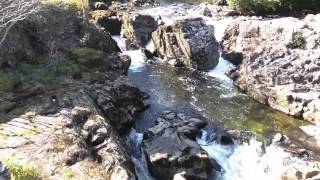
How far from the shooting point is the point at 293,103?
24812 mm

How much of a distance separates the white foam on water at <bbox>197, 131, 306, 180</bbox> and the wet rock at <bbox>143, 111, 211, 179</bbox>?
989mm

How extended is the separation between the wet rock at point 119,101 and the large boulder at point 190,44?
5.78 m

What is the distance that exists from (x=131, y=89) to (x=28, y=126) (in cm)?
703

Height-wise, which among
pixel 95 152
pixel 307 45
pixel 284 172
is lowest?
pixel 284 172

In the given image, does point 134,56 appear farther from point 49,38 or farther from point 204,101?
point 204,101

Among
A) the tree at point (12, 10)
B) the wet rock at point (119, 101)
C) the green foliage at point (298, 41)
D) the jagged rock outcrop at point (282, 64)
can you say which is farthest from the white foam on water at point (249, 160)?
the tree at point (12, 10)

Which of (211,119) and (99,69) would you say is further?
(99,69)

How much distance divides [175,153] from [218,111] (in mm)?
5704

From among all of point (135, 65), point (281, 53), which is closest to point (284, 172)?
point (281, 53)

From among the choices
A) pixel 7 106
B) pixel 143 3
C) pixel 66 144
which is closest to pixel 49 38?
pixel 7 106

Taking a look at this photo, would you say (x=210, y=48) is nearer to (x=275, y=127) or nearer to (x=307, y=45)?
(x=307, y=45)

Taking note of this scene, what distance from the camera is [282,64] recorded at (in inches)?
1052

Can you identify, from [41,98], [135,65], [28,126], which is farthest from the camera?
[135,65]

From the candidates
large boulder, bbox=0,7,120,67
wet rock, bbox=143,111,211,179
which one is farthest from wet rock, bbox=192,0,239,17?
wet rock, bbox=143,111,211,179
